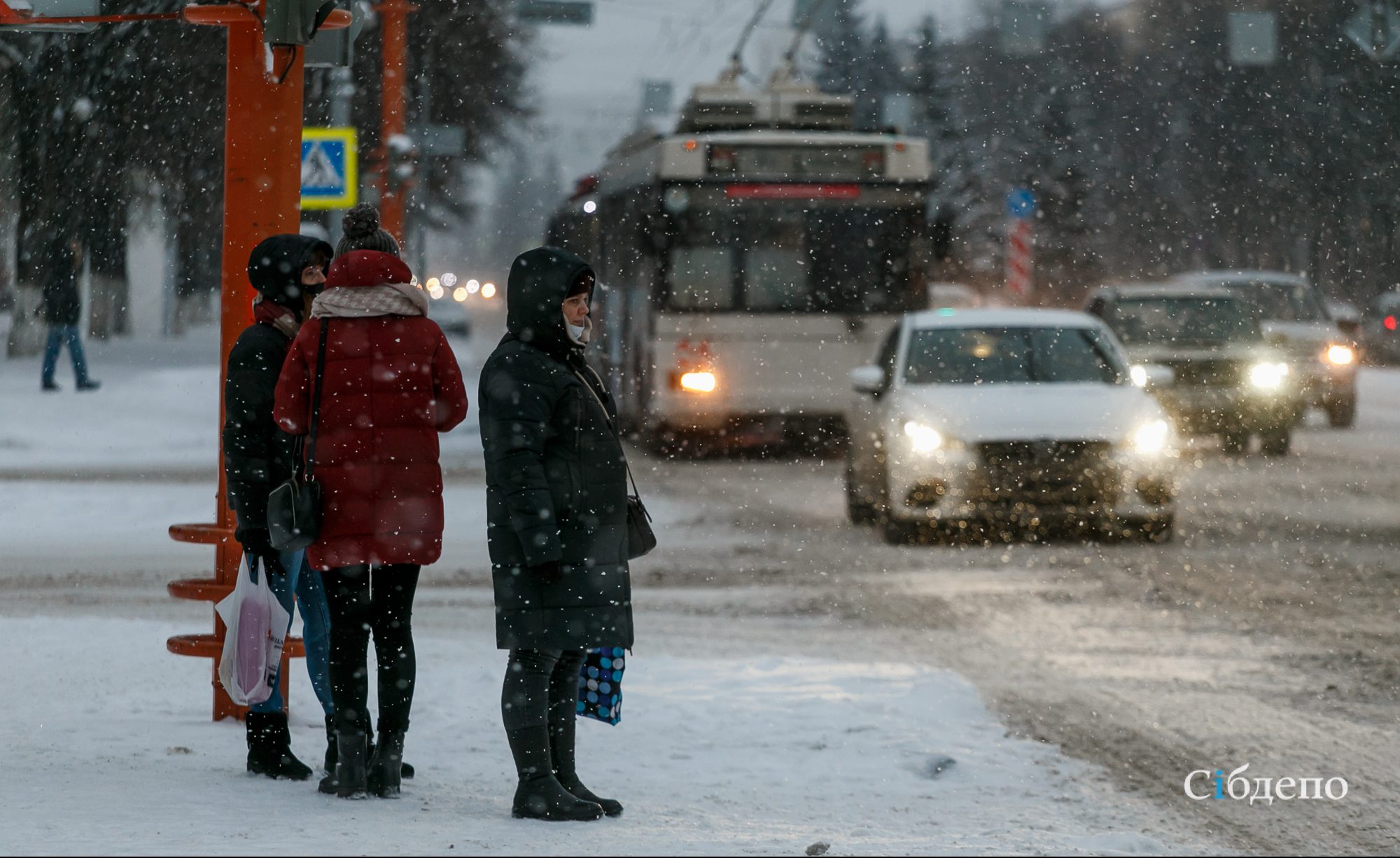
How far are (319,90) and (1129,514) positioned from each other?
19293mm

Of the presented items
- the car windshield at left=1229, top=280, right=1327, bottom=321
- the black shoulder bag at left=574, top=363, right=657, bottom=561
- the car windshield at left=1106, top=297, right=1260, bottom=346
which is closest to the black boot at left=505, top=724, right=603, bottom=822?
the black shoulder bag at left=574, top=363, right=657, bottom=561

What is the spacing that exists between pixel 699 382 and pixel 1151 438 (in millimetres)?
7488

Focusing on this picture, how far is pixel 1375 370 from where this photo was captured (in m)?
39.2

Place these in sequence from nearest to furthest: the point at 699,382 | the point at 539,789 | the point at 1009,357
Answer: the point at 539,789
the point at 1009,357
the point at 699,382

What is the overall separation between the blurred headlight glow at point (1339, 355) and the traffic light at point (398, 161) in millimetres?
11171

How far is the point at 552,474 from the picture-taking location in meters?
5.11

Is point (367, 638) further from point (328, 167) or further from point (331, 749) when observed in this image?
point (328, 167)

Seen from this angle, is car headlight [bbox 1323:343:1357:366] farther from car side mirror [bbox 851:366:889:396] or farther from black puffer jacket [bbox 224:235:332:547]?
black puffer jacket [bbox 224:235:332:547]

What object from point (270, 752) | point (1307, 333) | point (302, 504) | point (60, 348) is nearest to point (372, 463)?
point (302, 504)

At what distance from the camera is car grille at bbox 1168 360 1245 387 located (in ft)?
63.8

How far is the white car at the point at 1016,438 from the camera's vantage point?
12.2 meters

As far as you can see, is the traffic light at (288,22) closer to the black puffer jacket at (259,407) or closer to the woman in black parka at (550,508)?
the black puffer jacket at (259,407)

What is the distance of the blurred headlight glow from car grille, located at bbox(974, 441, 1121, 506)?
12.5 m

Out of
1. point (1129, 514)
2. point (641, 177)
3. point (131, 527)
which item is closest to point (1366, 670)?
point (1129, 514)
